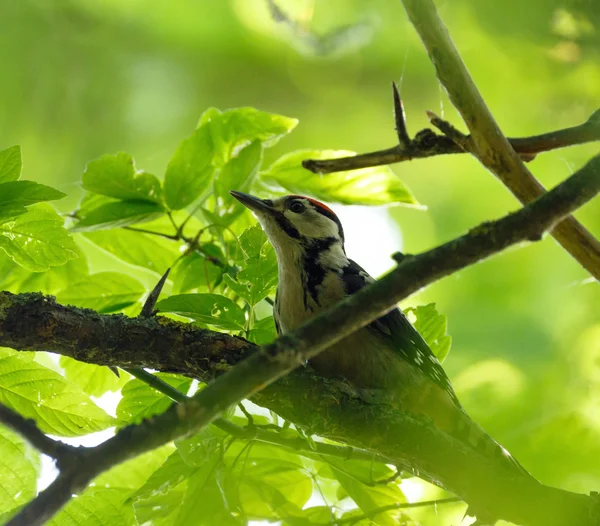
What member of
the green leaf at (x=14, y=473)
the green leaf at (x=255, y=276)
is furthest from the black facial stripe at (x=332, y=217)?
the green leaf at (x=14, y=473)

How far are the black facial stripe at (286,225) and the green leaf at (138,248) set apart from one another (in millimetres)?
783

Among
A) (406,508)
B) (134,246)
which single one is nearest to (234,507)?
(406,508)

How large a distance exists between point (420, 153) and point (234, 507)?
3.54ft

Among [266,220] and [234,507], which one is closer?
[234,507]

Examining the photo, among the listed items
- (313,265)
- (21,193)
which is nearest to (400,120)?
(21,193)

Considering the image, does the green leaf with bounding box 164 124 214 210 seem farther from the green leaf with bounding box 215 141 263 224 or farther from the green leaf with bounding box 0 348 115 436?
the green leaf with bounding box 0 348 115 436

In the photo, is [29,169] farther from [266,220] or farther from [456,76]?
[456,76]

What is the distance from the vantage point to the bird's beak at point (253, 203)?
8.26ft

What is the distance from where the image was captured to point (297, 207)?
3.36 meters

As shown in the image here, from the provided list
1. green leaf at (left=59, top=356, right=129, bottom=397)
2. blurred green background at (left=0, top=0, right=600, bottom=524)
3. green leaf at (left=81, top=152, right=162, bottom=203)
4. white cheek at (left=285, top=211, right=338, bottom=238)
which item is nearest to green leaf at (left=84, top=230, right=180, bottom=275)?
green leaf at (left=81, top=152, right=162, bottom=203)

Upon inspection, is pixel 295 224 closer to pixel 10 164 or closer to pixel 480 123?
pixel 480 123

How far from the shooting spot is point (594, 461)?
2859mm

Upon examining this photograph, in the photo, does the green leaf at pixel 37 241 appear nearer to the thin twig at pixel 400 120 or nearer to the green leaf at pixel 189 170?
the green leaf at pixel 189 170

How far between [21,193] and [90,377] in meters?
0.72
